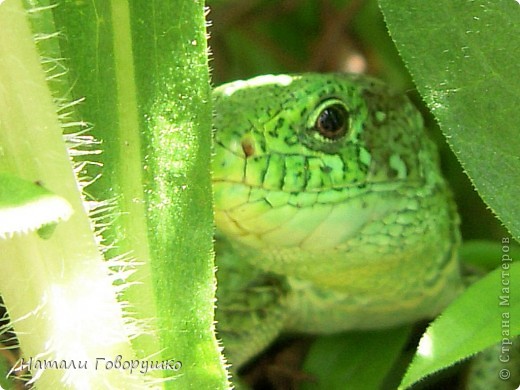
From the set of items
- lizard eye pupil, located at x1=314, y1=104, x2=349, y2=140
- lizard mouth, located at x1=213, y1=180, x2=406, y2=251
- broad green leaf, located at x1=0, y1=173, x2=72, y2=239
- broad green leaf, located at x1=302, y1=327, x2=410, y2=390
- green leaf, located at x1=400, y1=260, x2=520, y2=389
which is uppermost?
broad green leaf, located at x1=0, y1=173, x2=72, y2=239

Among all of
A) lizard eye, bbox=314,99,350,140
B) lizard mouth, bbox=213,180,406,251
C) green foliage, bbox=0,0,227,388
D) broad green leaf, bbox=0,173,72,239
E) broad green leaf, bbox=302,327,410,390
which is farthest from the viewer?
broad green leaf, bbox=302,327,410,390

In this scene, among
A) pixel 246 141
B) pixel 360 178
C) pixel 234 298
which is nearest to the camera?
pixel 246 141

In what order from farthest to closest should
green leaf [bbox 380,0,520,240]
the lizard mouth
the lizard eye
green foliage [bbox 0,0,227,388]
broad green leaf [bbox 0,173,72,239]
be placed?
the lizard eye < the lizard mouth < green leaf [bbox 380,0,520,240] < green foliage [bbox 0,0,227,388] < broad green leaf [bbox 0,173,72,239]

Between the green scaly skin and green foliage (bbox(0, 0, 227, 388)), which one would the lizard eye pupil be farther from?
green foliage (bbox(0, 0, 227, 388))

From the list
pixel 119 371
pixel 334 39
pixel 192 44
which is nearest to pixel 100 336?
pixel 119 371

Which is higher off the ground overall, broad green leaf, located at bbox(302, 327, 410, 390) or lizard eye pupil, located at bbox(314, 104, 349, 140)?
lizard eye pupil, located at bbox(314, 104, 349, 140)

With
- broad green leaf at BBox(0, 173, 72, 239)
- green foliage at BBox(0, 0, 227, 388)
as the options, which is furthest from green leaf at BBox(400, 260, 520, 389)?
broad green leaf at BBox(0, 173, 72, 239)

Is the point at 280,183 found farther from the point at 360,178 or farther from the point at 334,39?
the point at 334,39
